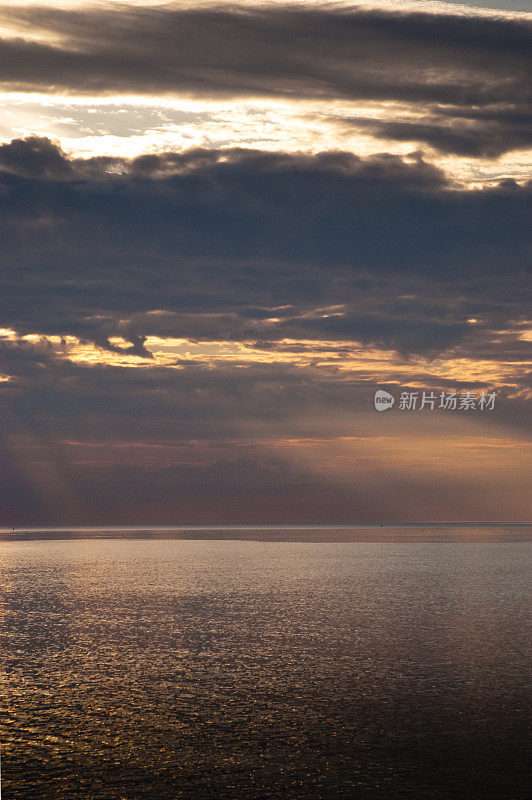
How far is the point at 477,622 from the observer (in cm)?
4966

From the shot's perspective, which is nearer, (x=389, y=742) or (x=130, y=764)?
(x=130, y=764)

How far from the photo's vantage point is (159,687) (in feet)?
105

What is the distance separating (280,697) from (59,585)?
5270 centimetres

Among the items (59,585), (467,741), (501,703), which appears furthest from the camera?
(59,585)

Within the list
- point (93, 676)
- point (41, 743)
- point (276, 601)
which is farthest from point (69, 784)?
point (276, 601)

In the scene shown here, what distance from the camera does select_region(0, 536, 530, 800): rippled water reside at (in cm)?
2106

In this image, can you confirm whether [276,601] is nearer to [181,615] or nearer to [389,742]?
[181,615]

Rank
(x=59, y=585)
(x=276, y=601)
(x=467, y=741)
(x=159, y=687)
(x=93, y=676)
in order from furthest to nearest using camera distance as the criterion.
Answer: (x=59, y=585) → (x=276, y=601) → (x=93, y=676) → (x=159, y=687) → (x=467, y=741)

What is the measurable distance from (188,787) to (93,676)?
1502cm

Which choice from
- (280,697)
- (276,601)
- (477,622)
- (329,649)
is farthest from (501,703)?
(276,601)

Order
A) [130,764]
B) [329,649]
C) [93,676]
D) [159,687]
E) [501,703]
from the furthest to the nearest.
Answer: [329,649]
[93,676]
[159,687]
[501,703]
[130,764]

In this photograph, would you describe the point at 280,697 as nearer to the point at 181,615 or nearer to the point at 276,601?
the point at 181,615

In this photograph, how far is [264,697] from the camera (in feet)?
99.4

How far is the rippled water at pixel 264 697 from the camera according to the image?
21.1 m
